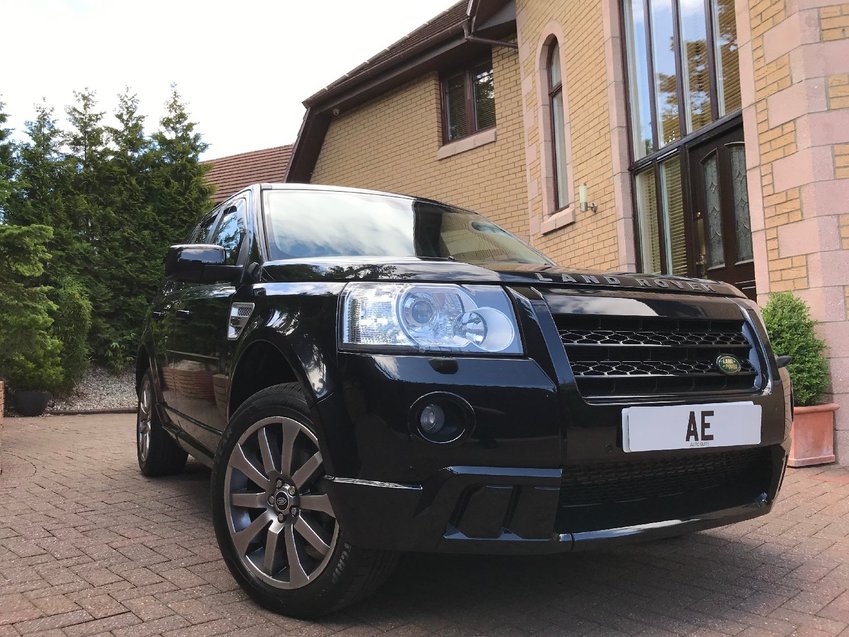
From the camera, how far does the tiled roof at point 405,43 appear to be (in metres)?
12.5

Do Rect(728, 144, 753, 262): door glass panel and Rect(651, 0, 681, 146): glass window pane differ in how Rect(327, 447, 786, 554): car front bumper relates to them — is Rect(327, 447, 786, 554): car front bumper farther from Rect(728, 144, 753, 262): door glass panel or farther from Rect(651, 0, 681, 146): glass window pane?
Rect(651, 0, 681, 146): glass window pane

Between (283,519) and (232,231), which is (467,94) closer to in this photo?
(232,231)

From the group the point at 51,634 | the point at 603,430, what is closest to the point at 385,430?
the point at 603,430

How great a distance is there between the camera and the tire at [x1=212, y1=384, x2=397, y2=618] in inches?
88.8

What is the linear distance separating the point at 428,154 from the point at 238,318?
961 centimetres

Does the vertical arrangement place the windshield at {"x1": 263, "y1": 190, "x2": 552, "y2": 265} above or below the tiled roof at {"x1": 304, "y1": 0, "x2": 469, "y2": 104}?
below

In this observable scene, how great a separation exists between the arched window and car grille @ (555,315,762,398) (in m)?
7.26

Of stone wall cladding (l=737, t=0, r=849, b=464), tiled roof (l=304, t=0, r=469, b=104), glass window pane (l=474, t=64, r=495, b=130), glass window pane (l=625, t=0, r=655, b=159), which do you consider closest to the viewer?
stone wall cladding (l=737, t=0, r=849, b=464)

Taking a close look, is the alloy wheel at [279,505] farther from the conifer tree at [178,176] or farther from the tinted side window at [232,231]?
the conifer tree at [178,176]

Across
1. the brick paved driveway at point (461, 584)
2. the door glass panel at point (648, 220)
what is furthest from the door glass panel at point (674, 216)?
the brick paved driveway at point (461, 584)

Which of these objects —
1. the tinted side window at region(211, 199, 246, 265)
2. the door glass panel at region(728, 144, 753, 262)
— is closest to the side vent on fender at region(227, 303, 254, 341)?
the tinted side window at region(211, 199, 246, 265)

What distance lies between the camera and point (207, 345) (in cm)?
330

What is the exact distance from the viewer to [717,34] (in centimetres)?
661

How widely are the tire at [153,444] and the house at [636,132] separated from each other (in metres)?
4.60
